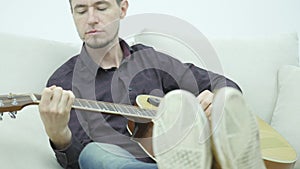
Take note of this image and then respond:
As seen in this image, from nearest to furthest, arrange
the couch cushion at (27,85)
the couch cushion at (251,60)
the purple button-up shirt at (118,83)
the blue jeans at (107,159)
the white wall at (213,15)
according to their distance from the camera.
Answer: the blue jeans at (107,159)
the couch cushion at (27,85)
the purple button-up shirt at (118,83)
the couch cushion at (251,60)
the white wall at (213,15)

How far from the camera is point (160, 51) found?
166 cm

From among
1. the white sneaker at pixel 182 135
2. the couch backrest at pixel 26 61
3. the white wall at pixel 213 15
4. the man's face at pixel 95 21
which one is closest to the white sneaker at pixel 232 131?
the white sneaker at pixel 182 135

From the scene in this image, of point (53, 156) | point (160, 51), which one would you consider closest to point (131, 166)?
point (53, 156)

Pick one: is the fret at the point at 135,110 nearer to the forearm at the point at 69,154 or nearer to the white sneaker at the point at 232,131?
the forearm at the point at 69,154

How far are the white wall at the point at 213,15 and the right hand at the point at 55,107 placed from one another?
920mm

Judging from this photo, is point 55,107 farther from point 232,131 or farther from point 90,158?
point 232,131

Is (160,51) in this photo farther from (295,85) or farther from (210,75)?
(295,85)

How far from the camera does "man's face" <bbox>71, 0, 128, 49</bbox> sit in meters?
1.37

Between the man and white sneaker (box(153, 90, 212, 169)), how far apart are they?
0.24 m

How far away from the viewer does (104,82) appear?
137cm

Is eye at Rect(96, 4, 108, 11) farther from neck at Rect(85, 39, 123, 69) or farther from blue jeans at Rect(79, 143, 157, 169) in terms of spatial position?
blue jeans at Rect(79, 143, 157, 169)

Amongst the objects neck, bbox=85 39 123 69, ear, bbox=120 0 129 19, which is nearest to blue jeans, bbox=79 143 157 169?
neck, bbox=85 39 123 69

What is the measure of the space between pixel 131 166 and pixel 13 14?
3.84 feet

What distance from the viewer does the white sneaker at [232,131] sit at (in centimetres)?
76
